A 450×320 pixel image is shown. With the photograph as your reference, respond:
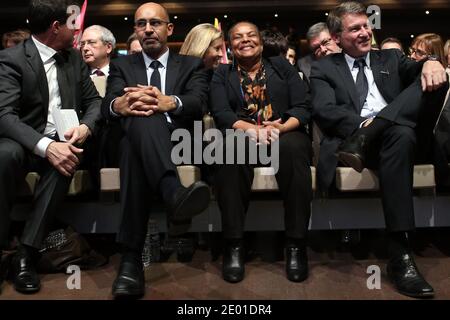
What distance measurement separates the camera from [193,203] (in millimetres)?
1479

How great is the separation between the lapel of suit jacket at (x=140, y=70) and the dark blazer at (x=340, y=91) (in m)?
0.77

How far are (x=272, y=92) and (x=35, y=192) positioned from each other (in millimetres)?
1114

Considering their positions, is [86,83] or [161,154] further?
[86,83]

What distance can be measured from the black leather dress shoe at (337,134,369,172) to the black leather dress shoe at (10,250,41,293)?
4.01 feet

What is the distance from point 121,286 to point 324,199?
98 cm

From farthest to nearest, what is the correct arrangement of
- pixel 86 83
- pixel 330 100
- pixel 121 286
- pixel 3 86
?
pixel 86 83
pixel 330 100
pixel 3 86
pixel 121 286

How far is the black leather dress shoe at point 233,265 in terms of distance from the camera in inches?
66.9

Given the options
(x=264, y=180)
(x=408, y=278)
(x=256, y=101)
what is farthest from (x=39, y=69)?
(x=408, y=278)

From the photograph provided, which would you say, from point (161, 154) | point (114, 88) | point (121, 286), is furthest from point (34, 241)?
point (114, 88)

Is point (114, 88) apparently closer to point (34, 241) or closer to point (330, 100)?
point (34, 241)

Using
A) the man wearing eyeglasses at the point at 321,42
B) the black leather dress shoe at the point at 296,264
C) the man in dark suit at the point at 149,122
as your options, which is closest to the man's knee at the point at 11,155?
the man in dark suit at the point at 149,122

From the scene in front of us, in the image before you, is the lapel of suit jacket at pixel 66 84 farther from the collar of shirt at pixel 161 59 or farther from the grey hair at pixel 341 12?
the grey hair at pixel 341 12

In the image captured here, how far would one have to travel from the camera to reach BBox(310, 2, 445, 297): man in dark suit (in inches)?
64.4

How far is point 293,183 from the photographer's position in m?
1.74
